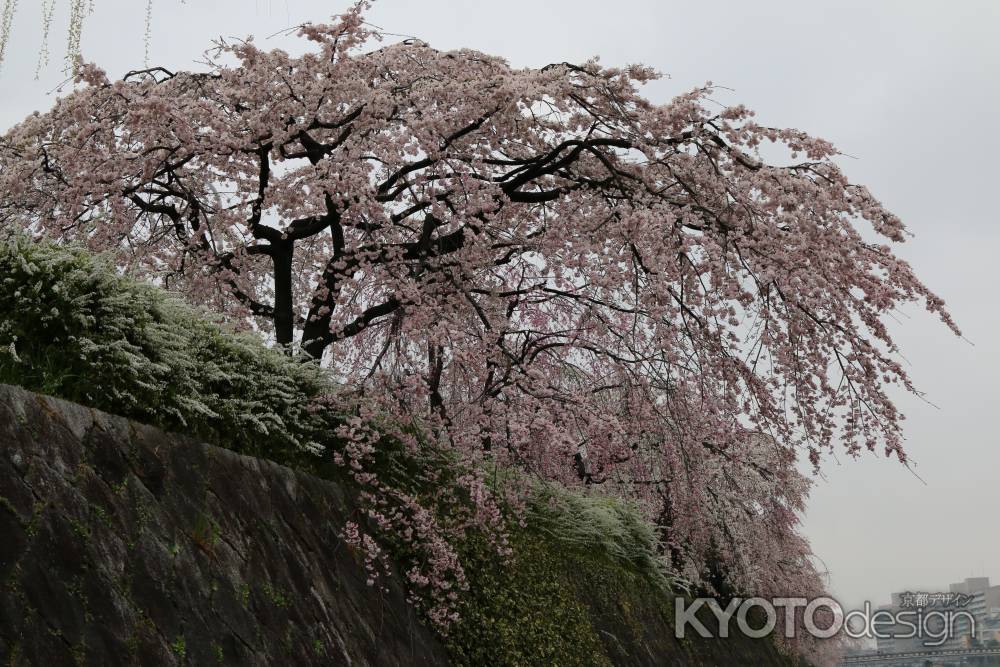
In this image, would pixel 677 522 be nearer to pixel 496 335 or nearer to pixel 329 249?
pixel 329 249

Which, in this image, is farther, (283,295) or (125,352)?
(283,295)

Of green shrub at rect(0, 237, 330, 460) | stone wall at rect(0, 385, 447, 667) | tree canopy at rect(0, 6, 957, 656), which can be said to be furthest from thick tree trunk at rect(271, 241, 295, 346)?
stone wall at rect(0, 385, 447, 667)

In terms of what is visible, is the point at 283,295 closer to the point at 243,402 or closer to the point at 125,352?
the point at 243,402

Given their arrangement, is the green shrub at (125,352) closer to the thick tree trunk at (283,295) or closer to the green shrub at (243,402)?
the green shrub at (243,402)

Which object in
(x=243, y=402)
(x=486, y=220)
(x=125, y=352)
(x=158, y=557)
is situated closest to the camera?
(x=158, y=557)

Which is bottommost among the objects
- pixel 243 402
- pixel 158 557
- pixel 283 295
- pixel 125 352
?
pixel 158 557

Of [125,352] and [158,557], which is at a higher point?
[125,352]

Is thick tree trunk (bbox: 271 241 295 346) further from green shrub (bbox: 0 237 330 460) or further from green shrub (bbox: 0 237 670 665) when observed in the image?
green shrub (bbox: 0 237 330 460)

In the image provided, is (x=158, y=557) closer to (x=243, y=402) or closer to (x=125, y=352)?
(x=125, y=352)

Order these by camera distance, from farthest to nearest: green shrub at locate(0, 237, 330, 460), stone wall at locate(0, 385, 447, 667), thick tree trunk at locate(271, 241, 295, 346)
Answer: thick tree trunk at locate(271, 241, 295, 346), green shrub at locate(0, 237, 330, 460), stone wall at locate(0, 385, 447, 667)

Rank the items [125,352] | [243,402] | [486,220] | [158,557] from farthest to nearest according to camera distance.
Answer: [486,220]
[243,402]
[125,352]
[158,557]

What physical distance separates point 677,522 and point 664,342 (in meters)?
7.47

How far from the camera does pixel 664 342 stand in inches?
397

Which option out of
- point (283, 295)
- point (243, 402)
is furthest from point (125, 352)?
point (283, 295)
